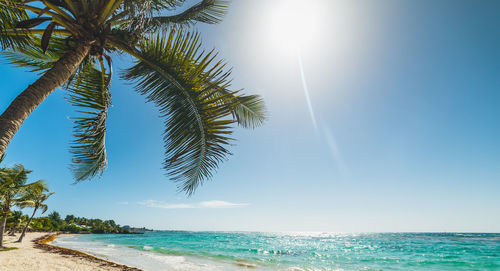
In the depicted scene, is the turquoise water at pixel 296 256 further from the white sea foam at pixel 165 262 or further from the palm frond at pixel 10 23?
the palm frond at pixel 10 23

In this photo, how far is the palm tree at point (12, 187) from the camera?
35.7 ft

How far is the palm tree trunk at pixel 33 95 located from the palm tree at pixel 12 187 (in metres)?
12.0

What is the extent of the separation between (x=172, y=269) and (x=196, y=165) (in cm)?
1031

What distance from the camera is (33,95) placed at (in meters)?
2.11

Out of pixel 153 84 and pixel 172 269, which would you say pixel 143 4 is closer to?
pixel 153 84

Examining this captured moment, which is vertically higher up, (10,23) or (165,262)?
(10,23)

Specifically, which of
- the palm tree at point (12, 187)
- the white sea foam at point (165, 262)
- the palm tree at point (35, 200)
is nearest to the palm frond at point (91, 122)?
the white sea foam at point (165, 262)

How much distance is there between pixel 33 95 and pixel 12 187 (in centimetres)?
1382

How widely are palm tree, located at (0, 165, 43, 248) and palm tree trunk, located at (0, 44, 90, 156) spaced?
1199cm

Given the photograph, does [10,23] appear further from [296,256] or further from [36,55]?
[296,256]

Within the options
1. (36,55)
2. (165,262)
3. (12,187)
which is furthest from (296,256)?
(36,55)

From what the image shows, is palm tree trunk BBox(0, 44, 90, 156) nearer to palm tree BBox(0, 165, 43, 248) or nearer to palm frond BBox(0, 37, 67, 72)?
palm frond BBox(0, 37, 67, 72)

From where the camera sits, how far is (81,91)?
306 centimetres

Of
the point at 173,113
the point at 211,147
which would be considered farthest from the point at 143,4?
the point at 211,147
